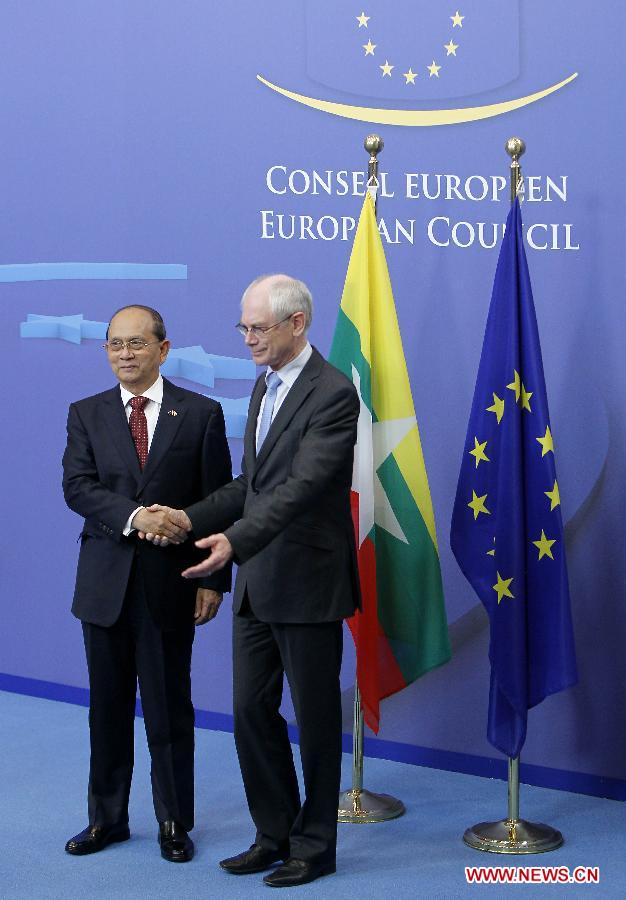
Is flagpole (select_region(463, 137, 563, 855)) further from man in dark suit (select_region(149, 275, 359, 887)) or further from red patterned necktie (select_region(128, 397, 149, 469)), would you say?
red patterned necktie (select_region(128, 397, 149, 469))

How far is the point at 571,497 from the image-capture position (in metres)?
4.71

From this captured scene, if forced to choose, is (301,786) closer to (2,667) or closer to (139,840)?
(139,840)

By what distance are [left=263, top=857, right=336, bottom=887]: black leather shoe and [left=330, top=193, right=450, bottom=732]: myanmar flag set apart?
2.39ft

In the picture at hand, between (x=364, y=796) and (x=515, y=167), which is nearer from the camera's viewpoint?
(x=515, y=167)

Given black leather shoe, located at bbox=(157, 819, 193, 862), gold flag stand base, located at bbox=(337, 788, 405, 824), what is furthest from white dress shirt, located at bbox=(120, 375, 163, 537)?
gold flag stand base, located at bbox=(337, 788, 405, 824)

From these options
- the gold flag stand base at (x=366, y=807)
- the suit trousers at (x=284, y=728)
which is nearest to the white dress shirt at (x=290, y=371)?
the suit trousers at (x=284, y=728)

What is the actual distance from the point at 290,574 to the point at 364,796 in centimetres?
118

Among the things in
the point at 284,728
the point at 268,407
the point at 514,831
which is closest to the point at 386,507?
the point at 268,407

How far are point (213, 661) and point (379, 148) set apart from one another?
7.66ft

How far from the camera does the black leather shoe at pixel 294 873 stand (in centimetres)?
381

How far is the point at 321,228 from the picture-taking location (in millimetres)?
5223

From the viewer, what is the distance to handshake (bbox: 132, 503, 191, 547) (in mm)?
3863

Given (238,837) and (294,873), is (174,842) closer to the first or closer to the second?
(238,837)

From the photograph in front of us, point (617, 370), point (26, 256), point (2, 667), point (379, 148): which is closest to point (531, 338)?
point (617, 370)
